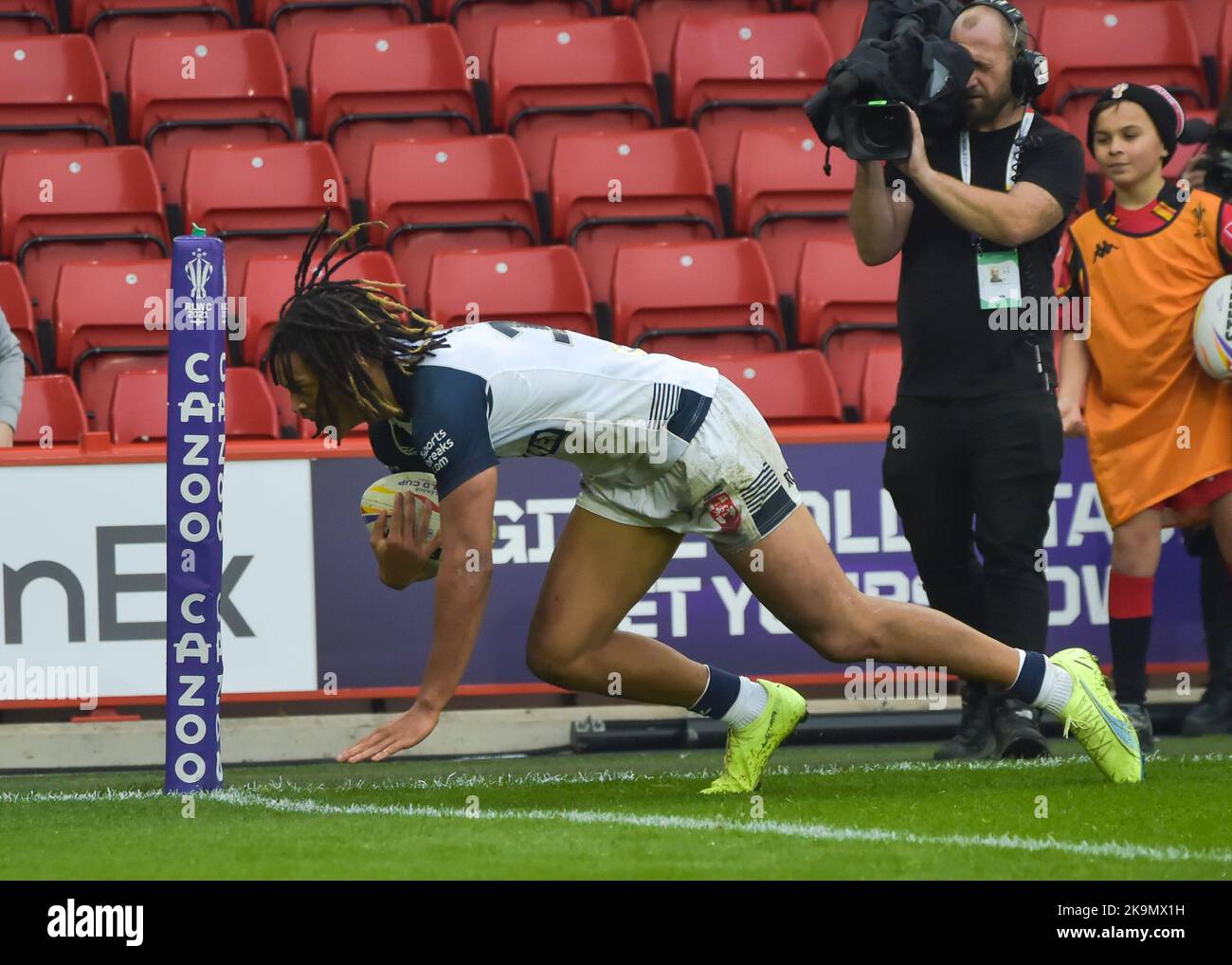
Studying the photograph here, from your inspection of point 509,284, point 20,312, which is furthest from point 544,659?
point 20,312

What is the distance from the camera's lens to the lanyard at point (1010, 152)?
6.01m

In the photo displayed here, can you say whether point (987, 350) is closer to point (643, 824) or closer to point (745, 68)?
point (643, 824)

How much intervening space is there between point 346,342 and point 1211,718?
373cm

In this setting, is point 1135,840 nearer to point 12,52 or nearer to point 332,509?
point 332,509

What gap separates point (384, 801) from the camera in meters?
5.34

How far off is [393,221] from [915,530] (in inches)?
156

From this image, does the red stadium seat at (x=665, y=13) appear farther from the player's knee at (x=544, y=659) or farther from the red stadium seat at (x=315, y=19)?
the player's knee at (x=544, y=659)

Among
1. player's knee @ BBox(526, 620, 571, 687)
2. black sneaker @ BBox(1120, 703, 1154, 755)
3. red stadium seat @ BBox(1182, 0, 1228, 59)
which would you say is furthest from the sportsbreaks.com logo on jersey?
red stadium seat @ BBox(1182, 0, 1228, 59)

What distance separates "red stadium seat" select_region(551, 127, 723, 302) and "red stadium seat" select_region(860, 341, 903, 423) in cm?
137

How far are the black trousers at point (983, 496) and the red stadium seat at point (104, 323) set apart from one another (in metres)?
3.65

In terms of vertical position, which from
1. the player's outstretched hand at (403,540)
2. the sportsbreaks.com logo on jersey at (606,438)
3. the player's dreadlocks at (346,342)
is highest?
the player's dreadlocks at (346,342)

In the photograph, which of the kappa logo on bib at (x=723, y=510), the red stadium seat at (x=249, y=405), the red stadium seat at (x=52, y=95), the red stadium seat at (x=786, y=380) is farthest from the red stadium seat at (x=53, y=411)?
the kappa logo on bib at (x=723, y=510)

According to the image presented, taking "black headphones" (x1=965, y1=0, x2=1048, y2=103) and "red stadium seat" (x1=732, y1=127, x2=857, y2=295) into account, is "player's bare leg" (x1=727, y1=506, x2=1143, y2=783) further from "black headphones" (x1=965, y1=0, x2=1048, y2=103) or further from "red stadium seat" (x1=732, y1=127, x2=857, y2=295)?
"red stadium seat" (x1=732, y1=127, x2=857, y2=295)

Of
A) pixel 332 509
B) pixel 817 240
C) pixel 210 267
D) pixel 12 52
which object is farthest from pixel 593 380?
pixel 12 52
